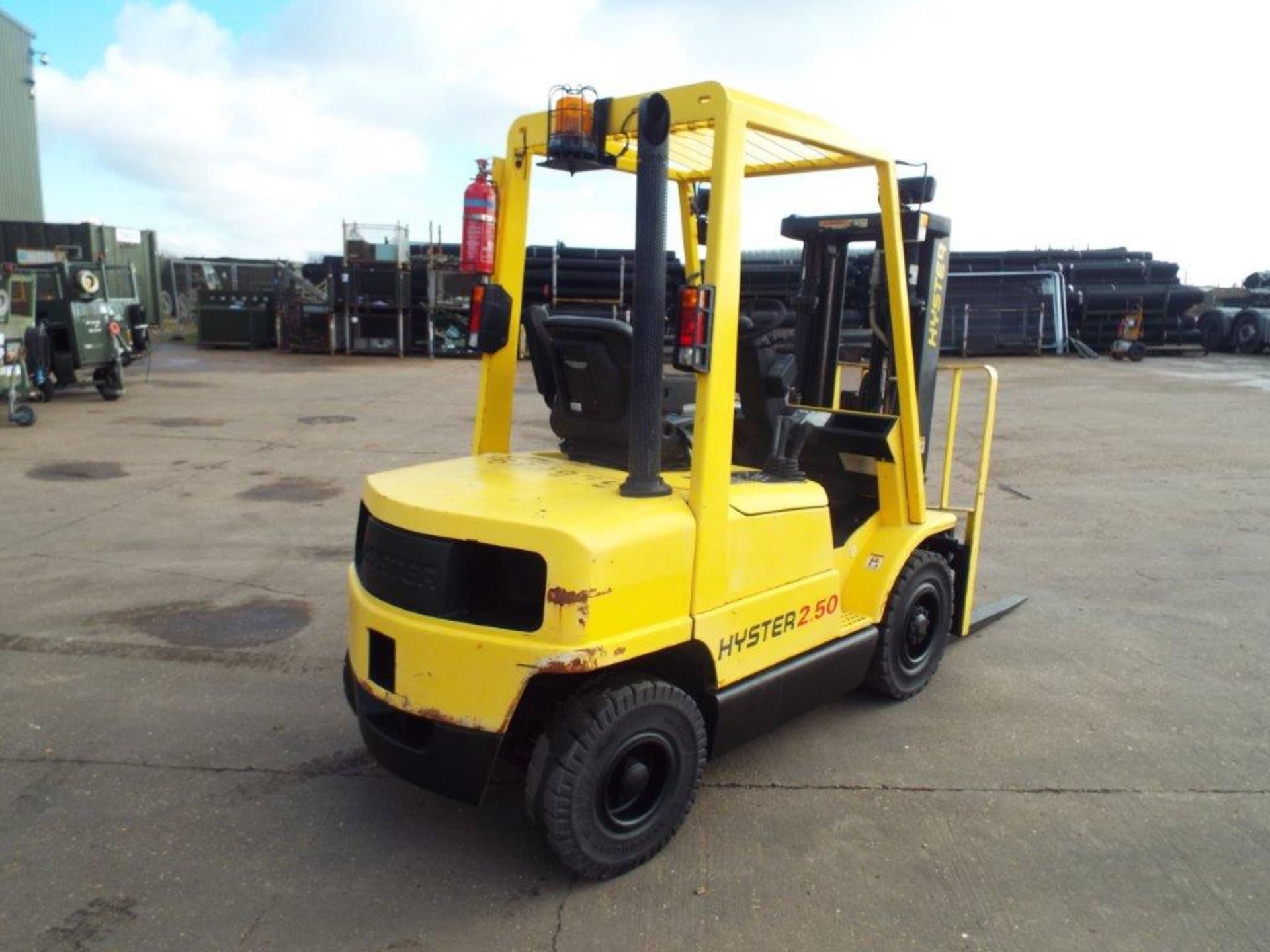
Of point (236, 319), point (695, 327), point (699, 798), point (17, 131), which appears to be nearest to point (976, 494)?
point (699, 798)

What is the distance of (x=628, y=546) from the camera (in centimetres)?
304

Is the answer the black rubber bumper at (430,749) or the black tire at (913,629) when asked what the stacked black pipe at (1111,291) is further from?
the black rubber bumper at (430,749)

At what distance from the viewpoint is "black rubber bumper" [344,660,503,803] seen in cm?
308

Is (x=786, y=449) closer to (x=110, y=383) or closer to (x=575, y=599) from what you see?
(x=575, y=599)

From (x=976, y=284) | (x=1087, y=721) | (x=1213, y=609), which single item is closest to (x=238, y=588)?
(x=1087, y=721)

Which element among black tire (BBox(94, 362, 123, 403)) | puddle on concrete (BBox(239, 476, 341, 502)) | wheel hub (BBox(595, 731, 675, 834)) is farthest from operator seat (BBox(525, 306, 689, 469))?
black tire (BBox(94, 362, 123, 403))

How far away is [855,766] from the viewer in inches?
162

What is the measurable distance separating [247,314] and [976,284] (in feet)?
66.3

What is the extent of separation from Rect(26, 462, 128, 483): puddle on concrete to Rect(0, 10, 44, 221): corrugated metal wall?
22.6 m

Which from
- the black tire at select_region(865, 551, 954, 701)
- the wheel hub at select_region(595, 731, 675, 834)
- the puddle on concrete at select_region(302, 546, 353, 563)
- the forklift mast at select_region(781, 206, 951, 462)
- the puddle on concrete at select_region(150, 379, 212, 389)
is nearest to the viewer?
the wheel hub at select_region(595, 731, 675, 834)

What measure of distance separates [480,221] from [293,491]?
6.51 meters

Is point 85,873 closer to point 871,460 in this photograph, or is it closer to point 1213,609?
point 871,460

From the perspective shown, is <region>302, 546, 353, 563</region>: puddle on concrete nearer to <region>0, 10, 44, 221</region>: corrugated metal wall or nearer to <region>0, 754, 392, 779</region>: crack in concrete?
<region>0, 754, 392, 779</region>: crack in concrete

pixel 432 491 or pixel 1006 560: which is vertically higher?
pixel 432 491
